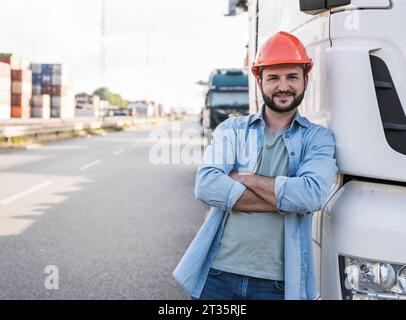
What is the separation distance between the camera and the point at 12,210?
759cm

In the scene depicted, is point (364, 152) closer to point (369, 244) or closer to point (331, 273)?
point (369, 244)

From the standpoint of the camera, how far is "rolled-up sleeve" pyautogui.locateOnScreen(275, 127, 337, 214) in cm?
207

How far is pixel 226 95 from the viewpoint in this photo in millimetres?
20328

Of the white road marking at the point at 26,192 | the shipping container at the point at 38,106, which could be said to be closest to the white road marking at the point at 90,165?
the white road marking at the point at 26,192

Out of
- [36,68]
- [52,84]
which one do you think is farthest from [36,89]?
[36,68]

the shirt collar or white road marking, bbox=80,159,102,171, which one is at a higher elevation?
the shirt collar

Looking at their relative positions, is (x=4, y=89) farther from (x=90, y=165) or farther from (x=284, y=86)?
(x=284, y=86)

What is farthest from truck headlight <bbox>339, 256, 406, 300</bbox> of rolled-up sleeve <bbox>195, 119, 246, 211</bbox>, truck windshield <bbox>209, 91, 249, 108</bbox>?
truck windshield <bbox>209, 91, 249, 108</bbox>

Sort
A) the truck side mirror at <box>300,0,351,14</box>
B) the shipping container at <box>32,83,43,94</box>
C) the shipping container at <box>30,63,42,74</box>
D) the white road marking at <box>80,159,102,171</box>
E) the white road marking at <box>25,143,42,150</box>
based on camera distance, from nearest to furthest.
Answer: the truck side mirror at <box>300,0,351,14</box> < the white road marking at <box>80,159,102,171</box> < the white road marking at <box>25,143,42,150</box> < the shipping container at <box>32,83,43,94</box> < the shipping container at <box>30,63,42,74</box>

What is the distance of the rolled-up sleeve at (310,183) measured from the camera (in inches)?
81.4

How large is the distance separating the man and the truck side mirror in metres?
0.21

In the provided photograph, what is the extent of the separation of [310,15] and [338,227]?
3.55ft

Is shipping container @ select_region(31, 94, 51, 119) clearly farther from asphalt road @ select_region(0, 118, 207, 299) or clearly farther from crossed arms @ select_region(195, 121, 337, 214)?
crossed arms @ select_region(195, 121, 337, 214)

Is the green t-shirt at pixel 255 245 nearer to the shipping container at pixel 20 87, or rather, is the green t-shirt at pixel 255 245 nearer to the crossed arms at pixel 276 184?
the crossed arms at pixel 276 184
